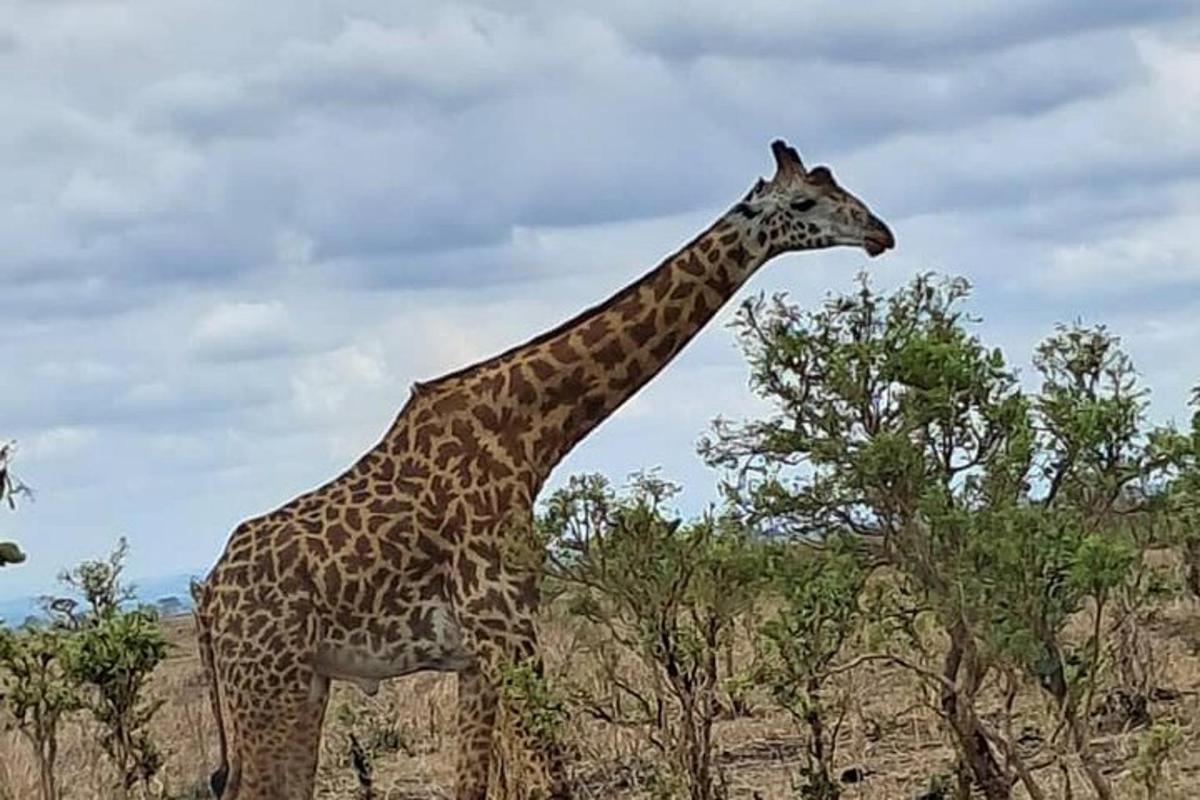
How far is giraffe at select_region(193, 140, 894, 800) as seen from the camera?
838cm

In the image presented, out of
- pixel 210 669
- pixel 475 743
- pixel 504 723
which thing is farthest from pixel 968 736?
pixel 210 669

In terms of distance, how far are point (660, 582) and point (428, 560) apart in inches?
46.1

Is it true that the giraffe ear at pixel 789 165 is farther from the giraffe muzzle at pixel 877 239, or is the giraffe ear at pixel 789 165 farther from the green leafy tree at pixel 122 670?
the green leafy tree at pixel 122 670

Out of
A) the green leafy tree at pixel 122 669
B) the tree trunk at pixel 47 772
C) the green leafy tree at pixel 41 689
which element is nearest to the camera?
the green leafy tree at pixel 122 669

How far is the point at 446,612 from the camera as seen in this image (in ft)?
27.6

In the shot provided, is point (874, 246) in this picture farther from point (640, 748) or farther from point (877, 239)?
point (640, 748)

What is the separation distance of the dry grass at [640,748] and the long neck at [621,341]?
1041 millimetres

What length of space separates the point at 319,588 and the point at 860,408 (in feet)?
7.22

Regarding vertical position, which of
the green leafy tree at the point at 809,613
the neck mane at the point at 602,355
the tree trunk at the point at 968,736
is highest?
the neck mane at the point at 602,355

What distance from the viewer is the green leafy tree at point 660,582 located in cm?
762

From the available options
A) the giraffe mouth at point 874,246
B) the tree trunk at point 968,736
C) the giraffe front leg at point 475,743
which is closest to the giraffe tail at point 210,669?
the giraffe front leg at point 475,743

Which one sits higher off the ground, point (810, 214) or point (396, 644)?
point (810, 214)

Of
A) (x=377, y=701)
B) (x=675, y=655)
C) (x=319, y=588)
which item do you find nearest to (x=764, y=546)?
(x=675, y=655)

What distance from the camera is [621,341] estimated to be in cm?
896
